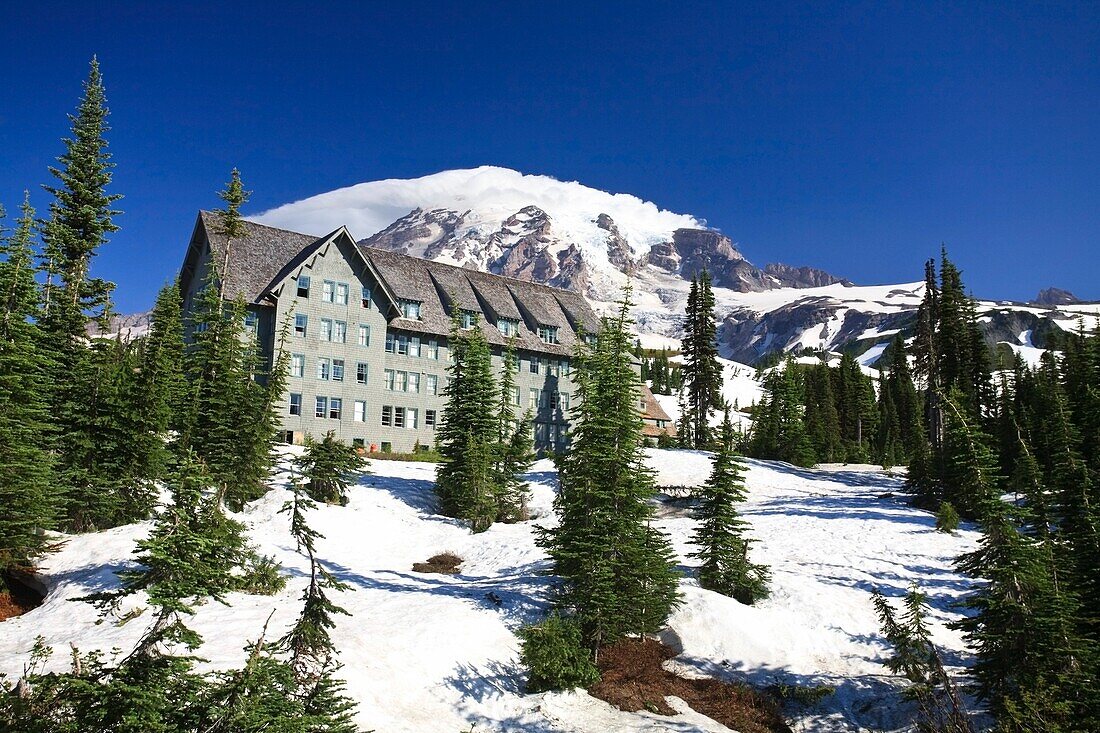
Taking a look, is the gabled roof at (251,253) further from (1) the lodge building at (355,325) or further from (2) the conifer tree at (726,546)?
(2) the conifer tree at (726,546)

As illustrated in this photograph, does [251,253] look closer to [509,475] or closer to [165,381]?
[165,381]

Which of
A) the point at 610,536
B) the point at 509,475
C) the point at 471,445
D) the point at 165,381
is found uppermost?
the point at 165,381

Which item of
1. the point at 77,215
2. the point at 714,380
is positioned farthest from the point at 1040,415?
the point at 77,215

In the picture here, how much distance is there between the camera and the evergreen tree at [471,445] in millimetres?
30609

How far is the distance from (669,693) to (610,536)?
157 inches

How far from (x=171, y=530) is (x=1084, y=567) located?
17333 mm

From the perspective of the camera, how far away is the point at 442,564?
82.6ft

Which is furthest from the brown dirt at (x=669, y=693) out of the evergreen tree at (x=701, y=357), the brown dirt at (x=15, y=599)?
the evergreen tree at (x=701, y=357)

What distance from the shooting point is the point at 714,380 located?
6344 centimetres

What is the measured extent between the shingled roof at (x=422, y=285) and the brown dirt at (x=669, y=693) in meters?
26.5

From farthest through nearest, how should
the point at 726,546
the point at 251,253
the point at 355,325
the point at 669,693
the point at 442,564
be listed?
the point at 355,325
the point at 251,253
the point at 442,564
the point at 726,546
the point at 669,693

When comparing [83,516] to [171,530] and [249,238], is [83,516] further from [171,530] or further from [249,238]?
[249,238]

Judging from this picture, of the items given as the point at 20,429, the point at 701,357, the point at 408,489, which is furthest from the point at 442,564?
the point at 701,357

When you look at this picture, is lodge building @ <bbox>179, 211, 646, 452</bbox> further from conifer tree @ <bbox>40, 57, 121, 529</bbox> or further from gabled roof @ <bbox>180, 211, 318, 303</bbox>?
conifer tree @ <bbox>40, 57, 121, 529</bbox>
